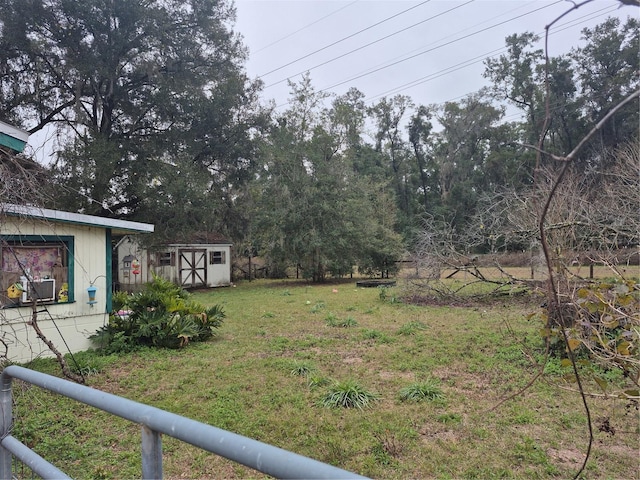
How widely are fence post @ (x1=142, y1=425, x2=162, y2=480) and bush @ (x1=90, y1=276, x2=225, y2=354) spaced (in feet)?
19.9

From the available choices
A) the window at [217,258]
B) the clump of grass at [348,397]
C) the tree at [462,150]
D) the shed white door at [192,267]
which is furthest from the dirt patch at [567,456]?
the tree at [462,150]

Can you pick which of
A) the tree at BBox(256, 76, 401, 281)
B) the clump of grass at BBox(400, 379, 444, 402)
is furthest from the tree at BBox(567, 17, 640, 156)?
the clump of grass at BBox(400, 379, 444, 402)

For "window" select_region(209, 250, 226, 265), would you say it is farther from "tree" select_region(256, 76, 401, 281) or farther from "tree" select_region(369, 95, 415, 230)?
"tree" select_region(369, 95, 415, 230)

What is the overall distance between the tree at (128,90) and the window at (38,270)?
7.32m

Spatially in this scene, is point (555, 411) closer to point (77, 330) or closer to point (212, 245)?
point (77, 330)

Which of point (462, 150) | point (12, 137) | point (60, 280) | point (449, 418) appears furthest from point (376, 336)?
point (462, 150)

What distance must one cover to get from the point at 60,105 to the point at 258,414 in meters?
15.6

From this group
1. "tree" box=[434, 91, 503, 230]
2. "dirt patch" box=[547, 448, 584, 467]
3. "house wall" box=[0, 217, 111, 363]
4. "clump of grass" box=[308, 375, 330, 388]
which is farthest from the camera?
"tree" box=[434, 91, 503, 230]

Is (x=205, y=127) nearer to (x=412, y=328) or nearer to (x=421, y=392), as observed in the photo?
(x=412, y=328)

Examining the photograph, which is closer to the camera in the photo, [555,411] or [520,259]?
[555,411]

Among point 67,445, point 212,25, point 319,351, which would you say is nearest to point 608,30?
point 212,25

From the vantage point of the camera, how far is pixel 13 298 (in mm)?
5664

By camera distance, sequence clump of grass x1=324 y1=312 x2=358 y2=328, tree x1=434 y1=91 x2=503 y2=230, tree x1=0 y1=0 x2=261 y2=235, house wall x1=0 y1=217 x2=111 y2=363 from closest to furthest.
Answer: house wall x1=0 y1=217 x2=111 y2=363, clump of grass x1=324 y1=312 x2=358 y2=328, tree x1=0 y1=0 x2=261 y2=235, tree x1=434 y1=91 x2=503 y2=230

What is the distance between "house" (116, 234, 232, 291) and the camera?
17.0 meters
